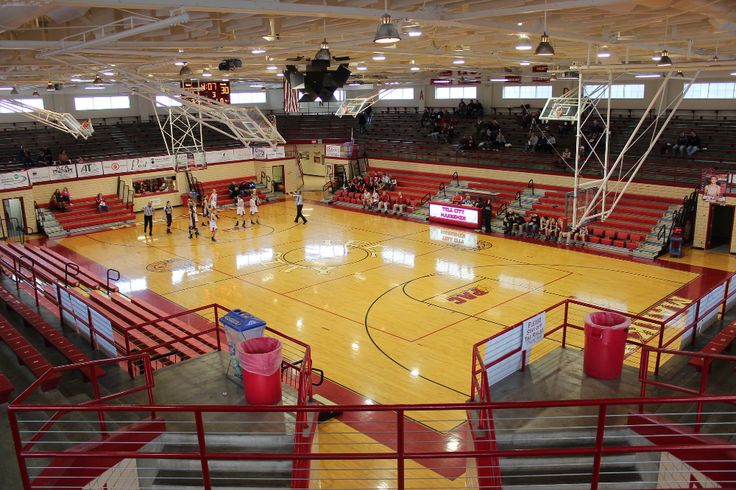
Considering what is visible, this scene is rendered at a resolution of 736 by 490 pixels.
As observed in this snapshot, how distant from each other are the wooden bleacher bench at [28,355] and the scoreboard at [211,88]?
12135 millimetres

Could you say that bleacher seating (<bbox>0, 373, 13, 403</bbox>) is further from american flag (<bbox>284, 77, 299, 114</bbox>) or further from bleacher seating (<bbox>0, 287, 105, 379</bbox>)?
american flag (<bbox>284, 77, 299, 114</bbox>)

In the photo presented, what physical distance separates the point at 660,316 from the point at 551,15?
26.0ft

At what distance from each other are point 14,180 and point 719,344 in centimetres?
2703

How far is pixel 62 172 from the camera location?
2869cm

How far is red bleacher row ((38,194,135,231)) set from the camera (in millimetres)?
27562

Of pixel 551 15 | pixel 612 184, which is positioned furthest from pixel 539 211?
pixel 551 15

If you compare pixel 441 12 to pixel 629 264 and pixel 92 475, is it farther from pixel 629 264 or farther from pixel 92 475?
pixel 629 264

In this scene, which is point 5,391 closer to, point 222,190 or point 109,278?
point 109,278

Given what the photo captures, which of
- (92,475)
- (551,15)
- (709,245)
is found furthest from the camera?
(709,245)

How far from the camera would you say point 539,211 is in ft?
87.8

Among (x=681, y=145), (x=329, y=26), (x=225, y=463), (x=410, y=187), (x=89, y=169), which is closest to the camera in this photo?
(x=225, y=463)

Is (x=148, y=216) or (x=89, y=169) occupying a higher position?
(x=89, y=169)

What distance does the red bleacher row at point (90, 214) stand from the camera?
27562mm

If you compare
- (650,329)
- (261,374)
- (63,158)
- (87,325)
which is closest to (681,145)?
(650,329)
